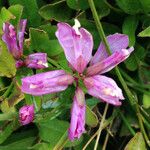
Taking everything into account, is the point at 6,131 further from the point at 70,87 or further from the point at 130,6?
the point at 130,6

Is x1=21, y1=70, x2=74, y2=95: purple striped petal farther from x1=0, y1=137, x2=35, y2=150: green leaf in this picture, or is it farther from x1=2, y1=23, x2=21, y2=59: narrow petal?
x1=0, y1=137, x2=35, y2=150: green leaf

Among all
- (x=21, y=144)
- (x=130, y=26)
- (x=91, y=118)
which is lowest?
(x=21, y=144)

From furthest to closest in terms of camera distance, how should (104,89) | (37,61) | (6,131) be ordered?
(6,131) → (37,61) → (104,89)

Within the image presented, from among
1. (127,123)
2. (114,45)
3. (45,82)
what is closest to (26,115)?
(45,82)

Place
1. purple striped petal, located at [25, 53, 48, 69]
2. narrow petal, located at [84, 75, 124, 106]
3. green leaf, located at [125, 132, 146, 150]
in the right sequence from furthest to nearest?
green leaf, located at [125, 132, 146, 150] → purple striped petal, located at [25, 53, 48, 69] → narrow petal, located at [84, 75, 124, 106]

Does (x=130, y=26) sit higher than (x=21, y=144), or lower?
higher

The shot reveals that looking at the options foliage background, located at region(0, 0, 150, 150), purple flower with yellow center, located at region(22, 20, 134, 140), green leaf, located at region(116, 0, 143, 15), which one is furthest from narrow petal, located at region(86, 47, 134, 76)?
green leaf, located at region(116, 0, 143, 15)

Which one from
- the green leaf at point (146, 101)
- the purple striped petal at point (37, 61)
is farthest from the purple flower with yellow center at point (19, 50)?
the green leaf at point (146, 101)

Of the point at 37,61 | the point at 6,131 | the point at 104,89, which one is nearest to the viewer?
the point at 104,89
